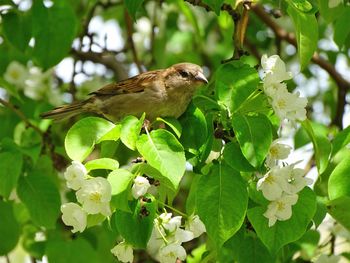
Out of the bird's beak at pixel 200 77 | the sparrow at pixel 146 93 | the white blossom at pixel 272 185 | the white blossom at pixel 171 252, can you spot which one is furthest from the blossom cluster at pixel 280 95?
the bird's beak at pixel 200 77

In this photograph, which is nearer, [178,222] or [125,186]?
[125,186]

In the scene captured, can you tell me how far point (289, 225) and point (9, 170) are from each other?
4.55ft

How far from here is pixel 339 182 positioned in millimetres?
3098

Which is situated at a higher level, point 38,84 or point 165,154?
point 165,154

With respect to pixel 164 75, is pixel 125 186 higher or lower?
higher

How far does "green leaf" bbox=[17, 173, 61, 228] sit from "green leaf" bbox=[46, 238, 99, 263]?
27 cm

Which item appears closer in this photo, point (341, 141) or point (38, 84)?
point (341, 141)

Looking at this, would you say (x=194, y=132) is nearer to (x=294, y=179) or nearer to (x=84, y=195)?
(x=294, y=179)

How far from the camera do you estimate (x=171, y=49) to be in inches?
239

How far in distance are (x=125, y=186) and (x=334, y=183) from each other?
918mm

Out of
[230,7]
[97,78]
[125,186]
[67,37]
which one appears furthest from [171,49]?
[125,186]

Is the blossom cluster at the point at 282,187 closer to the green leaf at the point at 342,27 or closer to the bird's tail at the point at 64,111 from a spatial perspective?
the green leaf at the point at 342,27

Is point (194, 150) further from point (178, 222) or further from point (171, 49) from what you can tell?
point (171, 49)

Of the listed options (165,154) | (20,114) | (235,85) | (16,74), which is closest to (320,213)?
(235,85)
